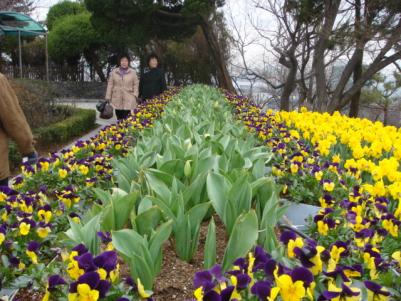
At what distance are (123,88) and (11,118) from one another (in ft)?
17.0

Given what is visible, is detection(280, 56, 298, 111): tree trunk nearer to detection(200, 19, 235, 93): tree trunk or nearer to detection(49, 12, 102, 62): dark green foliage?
detection(200, 19, 235, 93): tree trunk

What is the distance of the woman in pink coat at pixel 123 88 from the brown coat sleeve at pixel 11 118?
16.5ft

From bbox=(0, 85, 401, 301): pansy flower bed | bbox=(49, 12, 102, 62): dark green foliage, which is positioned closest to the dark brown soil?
bbox=(0, 85, 401, 301): pansy flower bed

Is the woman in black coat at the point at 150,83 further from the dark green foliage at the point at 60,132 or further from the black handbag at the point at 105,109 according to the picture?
the dark green foliage at the point at 60,132

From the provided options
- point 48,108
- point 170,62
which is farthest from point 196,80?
point 48,108

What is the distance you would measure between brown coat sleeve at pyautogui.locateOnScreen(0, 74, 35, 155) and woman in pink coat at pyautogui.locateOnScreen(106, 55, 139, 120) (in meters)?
5.02

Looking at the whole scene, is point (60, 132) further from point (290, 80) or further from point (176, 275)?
point (290, 80)

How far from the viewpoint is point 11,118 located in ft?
11.3

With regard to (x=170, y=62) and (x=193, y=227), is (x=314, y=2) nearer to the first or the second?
(x=170, y=62)

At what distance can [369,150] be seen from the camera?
3.74m

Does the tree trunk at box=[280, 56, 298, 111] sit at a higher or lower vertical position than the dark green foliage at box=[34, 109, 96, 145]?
higher

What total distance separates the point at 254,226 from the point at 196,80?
23.7 m

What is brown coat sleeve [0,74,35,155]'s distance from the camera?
133 inches

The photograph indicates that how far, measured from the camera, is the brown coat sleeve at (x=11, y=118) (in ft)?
11.1
